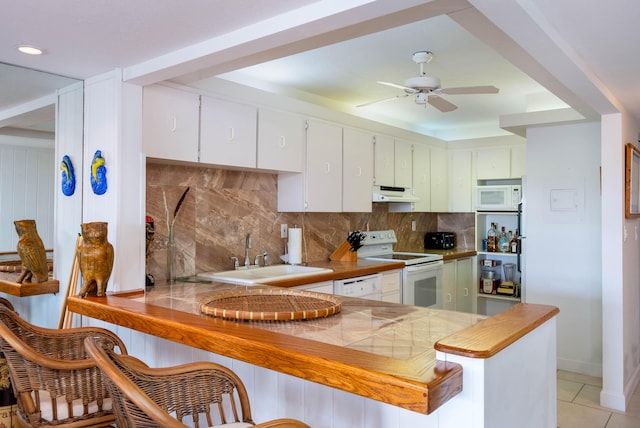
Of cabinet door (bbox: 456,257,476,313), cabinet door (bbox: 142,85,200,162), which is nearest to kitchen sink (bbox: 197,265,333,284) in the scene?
cabinet door (bbox: 142,85,200,162)

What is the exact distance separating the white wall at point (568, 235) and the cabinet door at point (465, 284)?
Answer: 111cm

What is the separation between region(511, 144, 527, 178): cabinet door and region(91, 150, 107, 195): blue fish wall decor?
14.1ft

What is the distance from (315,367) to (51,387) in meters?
1.00

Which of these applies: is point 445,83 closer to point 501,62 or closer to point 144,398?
point 501,62

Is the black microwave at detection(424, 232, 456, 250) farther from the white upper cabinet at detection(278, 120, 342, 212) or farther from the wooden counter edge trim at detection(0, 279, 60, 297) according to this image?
the wooden counter edge trim at detection(0, 279, 60, 297)

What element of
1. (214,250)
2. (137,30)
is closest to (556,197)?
(214,250)

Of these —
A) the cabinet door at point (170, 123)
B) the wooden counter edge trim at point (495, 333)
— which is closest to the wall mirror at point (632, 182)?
the wooden counter edge trim at point (495, 333)

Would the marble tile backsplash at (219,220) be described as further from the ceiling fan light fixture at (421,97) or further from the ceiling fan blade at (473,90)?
the ceiling fan blade at (473,90)

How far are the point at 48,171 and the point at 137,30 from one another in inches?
50.1

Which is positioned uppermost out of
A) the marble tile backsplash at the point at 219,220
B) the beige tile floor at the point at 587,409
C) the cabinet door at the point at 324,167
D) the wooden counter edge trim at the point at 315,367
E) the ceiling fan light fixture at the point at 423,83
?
the ceiling fan light fixture at the point at 423,83

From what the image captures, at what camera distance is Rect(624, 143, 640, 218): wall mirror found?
130 inches

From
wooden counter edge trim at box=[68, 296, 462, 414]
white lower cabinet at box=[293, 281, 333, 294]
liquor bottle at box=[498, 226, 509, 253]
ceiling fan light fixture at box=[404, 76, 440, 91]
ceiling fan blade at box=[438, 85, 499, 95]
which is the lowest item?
white lower cabinet at box=[293, 281, 333, 294]

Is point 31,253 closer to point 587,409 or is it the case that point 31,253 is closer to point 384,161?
point 384,161

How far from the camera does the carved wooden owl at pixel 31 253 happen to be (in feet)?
8.68
